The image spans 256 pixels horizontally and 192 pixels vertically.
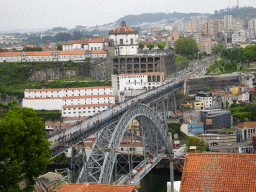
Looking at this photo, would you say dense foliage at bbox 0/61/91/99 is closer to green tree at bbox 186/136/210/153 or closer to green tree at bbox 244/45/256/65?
green tree at bbox 244/45/256/65

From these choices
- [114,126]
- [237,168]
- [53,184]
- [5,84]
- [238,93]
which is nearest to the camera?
[237,168]

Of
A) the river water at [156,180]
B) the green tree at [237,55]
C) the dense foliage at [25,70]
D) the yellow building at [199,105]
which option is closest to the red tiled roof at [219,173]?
the river water at [156,180]

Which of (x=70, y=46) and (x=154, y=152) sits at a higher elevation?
(x=70, y=46)

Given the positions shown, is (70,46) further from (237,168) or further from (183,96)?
(237,168)

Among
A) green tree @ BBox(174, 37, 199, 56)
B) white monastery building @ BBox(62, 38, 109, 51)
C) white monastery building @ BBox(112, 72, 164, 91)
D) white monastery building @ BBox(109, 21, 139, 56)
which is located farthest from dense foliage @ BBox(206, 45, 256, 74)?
white monastery building @ BBox(62, 38, 109, 51)

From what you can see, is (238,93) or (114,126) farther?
(238,93)

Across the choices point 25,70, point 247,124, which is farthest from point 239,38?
point 247,124

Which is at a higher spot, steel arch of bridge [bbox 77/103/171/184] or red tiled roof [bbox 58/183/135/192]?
red tiled roof [bbox 58/183/135/192]

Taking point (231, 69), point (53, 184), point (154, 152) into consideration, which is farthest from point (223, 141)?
point (53, 184)
